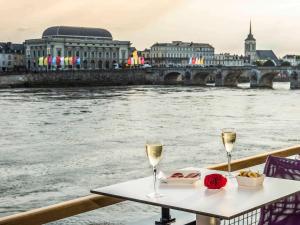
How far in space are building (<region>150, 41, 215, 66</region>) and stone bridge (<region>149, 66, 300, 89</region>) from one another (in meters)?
49.1

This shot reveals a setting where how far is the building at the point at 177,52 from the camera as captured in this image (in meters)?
153

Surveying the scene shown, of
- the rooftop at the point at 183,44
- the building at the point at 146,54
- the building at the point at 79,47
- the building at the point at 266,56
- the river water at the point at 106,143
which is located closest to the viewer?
the river water at the point at 106,143

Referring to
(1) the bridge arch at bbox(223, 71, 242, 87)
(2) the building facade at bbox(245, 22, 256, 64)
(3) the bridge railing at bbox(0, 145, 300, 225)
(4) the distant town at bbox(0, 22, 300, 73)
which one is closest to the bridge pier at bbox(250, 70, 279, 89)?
(1) the bridge arch at bbox(223, 71, 242, 87)

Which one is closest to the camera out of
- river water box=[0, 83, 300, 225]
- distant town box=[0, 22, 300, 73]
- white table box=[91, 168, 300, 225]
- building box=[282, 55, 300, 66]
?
white table box=[91, 168, 300, 225]

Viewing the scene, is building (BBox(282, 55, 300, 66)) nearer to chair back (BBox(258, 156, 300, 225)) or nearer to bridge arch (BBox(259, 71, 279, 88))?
bridge arch (BBox(259, 71, 279, 88))

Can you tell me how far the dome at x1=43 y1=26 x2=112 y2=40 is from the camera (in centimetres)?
12225

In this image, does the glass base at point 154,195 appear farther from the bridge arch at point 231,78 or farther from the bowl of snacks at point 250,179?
the bridge arch at point 231,78

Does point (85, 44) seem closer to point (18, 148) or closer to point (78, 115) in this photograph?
point (78, 115)

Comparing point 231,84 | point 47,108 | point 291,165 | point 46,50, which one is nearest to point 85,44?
point 46,50

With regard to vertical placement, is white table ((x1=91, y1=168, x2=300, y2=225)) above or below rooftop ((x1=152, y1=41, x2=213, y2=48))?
below

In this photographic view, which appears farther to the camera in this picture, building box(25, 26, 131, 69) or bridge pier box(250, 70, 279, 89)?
building box(25, 26, 131, 69)

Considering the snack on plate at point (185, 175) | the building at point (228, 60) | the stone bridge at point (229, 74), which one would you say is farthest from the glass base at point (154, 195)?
the building at point (228, 60)

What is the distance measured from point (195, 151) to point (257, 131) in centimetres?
682

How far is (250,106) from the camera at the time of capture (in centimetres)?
4059
